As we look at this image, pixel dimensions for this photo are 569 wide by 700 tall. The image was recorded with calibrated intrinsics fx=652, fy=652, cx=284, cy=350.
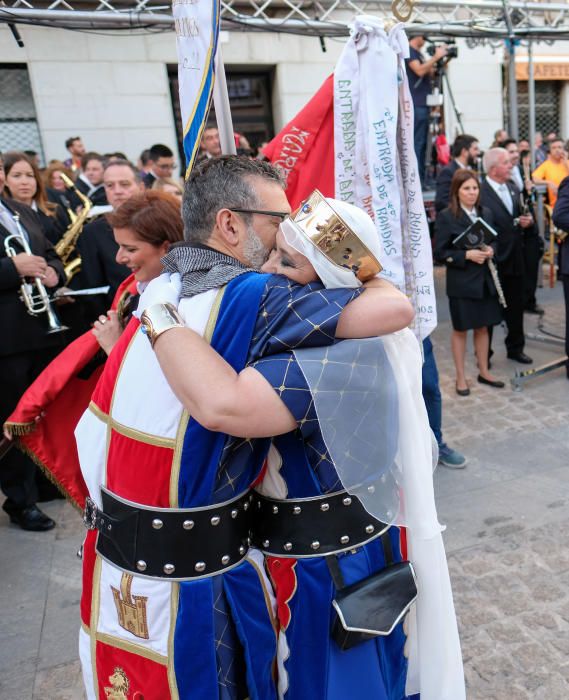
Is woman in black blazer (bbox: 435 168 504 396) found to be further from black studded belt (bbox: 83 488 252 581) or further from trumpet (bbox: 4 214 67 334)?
black studded belt (bbox: 83 488 252 581)

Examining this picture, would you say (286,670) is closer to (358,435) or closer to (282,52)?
(358,435)

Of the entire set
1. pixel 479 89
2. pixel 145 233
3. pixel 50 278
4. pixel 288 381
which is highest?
pixel 479 89

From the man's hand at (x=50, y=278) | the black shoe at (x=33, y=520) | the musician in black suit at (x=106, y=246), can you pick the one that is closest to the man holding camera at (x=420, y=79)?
the musician in black suit at (x=106, y=246)

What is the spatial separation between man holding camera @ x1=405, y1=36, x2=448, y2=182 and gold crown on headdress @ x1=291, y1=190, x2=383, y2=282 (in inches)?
258

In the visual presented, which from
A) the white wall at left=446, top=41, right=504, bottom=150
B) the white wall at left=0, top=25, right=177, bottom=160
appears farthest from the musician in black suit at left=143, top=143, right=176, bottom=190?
the white wall at left=446, top=41, right=504, bottom=150

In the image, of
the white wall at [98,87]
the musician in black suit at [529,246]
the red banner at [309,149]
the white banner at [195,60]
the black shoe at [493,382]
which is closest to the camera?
the white banner at [195,60]

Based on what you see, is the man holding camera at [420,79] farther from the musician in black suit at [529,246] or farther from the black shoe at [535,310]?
the black shoe at [535,310]

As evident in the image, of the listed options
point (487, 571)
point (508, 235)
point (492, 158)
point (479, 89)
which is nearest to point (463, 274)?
point (508, 235)

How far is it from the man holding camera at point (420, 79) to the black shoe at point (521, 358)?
250 centimetres

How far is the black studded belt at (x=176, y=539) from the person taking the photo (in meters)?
1.36

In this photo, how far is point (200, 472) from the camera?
1344 millimetres

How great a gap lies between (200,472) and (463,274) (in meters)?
4.41

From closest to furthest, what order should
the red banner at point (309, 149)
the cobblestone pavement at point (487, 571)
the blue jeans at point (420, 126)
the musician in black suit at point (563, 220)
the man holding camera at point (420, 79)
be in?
1. the cobblestone pavement at point (487, 571)
2. the red banner at point (309, 149)
3. the musician in black suit at point (563, 220)
4. the man holding camera at point (420, 79)
5. the blue jeans at point (420, 126)

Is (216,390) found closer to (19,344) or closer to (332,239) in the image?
(332,239)
